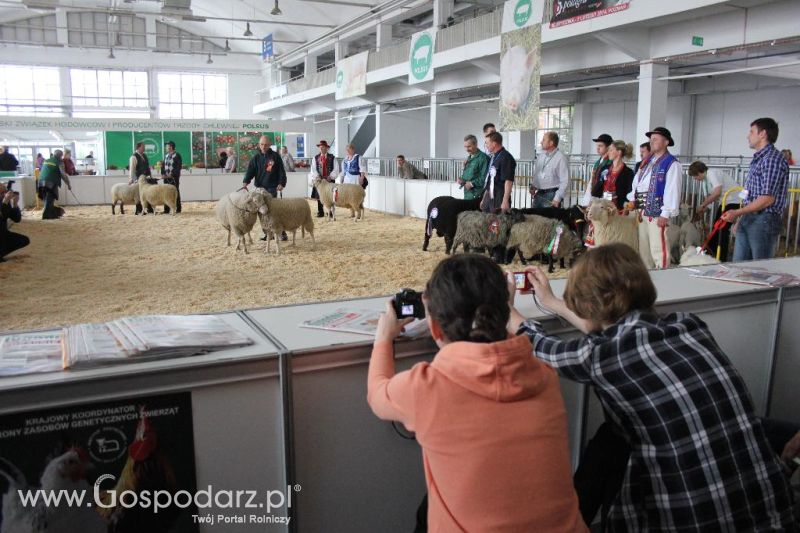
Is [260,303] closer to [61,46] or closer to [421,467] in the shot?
[421,467]

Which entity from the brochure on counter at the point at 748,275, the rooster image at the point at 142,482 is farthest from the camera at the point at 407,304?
the brochure on counter at the point at 748,275

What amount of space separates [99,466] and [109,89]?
3562 centimetres

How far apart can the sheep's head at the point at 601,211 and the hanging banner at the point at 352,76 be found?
47.3 feet

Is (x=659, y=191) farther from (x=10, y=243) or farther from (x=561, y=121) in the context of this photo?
(x=561, y=121)

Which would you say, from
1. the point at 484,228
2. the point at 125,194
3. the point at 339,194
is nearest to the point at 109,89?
the point at 125,194

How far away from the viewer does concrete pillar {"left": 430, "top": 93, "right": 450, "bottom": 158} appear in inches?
731

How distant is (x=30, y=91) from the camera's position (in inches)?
1261

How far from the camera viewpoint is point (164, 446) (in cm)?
180

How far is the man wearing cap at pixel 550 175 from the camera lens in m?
8.06

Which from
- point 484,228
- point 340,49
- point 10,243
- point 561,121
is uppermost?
point 340,49

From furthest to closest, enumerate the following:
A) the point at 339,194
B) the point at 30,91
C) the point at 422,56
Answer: the point at 30,91 < the point at 422,56 < the point at 339,194

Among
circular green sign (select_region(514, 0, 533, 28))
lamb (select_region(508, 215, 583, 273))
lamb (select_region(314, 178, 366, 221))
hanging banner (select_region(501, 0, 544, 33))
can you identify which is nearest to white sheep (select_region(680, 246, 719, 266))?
lamb (select_region(508, 215, 583, 273))

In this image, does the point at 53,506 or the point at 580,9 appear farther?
the point at 580,9

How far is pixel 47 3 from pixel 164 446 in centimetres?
1924
